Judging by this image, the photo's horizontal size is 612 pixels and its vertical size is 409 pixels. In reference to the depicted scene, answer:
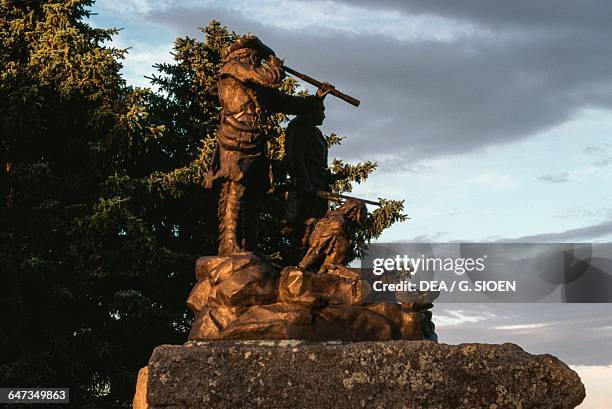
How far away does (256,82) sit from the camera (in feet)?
26.7

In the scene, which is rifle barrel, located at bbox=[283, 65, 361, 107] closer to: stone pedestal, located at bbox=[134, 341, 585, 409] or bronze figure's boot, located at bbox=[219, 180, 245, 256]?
bronze figure's boot, located at bbox=[219, 180, 245, 256]

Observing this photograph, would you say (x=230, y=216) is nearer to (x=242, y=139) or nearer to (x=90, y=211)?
(x=242, y=139)

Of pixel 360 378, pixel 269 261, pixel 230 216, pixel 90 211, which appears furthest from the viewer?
pixel 90 211

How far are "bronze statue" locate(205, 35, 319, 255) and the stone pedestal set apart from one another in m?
1.65

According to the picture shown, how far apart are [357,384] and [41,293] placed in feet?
33.4

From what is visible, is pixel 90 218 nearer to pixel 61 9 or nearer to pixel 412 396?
pixel 61 9

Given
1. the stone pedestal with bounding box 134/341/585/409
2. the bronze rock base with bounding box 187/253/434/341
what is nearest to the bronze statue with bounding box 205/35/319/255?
the bronze rock base with bounding box 187/253/434/341

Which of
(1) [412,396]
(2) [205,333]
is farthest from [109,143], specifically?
(1) [412,396]

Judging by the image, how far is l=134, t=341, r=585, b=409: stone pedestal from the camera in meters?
6.41

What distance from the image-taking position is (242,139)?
8125 mm

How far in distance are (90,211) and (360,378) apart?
1122cm

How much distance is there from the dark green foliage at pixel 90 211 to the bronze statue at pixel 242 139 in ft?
25.0


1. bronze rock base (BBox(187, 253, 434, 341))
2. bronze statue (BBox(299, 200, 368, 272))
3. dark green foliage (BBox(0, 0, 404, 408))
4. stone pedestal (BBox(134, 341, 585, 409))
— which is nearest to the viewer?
stone pedestal (BBox(134, 341, 585, 409))

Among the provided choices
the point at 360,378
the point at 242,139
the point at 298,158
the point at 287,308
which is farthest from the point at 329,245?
the point at 360,378
